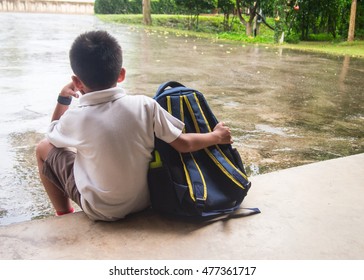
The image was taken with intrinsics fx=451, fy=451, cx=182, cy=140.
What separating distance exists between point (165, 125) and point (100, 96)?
300 mm

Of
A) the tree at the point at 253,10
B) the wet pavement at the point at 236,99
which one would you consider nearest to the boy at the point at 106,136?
the wet pavement at the point at 236,99

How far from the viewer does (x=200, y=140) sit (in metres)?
2.07

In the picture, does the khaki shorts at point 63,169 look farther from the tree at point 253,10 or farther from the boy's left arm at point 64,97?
the tree at point 253,10

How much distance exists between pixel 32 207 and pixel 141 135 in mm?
974

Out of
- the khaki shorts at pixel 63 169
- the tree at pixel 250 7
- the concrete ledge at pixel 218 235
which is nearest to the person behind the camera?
the concrete ledge at pixel 218 235

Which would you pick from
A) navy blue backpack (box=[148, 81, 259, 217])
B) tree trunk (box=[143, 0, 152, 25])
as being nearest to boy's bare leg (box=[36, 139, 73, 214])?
navy blue backpack (box=[148, 81, 259, 217])

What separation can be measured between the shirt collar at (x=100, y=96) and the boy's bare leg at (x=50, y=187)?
14.1 inches

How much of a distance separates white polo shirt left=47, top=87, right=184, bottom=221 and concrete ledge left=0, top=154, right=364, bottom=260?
0.15m

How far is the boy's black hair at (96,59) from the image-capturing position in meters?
1.83

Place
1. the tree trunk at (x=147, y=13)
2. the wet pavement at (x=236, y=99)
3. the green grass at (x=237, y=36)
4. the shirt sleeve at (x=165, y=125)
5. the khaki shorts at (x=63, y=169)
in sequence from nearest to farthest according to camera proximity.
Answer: the shirt sleeve at (x=165, y=125)
the khaki shorts at (x=63, y=169)
the wet pavement at (x=236, y=99)
the green grass at (x=237, y=36)
the tree trunk at (x=147, y=13)

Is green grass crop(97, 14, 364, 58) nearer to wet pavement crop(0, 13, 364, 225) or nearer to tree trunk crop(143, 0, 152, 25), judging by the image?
tree trunk crop(143, 0, 152, 25)

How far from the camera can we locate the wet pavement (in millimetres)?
3244
